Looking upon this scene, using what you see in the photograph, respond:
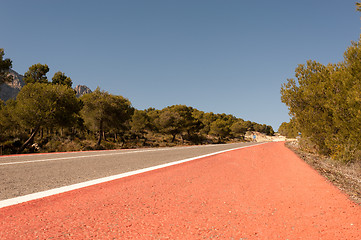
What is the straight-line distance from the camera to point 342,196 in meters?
3.29

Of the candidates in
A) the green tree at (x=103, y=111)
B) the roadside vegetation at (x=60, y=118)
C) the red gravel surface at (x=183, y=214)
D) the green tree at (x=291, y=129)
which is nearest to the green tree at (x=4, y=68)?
the roadside vegetation at (x=60, y=118)

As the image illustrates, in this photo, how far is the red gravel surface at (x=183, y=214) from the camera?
6.31ft

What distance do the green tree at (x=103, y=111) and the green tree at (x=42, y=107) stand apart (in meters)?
4.62

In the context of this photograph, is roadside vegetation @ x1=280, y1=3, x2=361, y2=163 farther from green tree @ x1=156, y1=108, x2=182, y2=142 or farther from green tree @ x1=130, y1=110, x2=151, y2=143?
green tree @ x1=130, y1=110, x2=151, y2=143

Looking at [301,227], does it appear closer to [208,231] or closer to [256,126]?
[208,231]

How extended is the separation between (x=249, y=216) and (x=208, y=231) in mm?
687

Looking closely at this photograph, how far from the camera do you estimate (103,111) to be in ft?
79.8

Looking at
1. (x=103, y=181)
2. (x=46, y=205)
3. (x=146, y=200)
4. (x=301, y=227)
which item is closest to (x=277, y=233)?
(x=301, y=227)

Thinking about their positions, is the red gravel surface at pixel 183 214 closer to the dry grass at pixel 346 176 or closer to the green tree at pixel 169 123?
the dry grass at pixel 346 176

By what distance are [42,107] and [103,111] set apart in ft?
24.5

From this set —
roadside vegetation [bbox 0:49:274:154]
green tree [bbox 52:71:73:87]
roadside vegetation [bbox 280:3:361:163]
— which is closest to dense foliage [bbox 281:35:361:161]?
roadside vegetation [bbox 280:3:361:163]

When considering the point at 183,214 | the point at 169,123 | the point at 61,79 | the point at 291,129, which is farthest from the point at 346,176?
the point at 61,79

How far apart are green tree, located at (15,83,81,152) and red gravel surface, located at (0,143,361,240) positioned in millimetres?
16402

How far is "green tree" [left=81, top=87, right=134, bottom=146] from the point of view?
2430 cm
